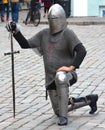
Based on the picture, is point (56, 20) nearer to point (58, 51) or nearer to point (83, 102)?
point (58, 51)

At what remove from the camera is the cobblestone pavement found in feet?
21.8

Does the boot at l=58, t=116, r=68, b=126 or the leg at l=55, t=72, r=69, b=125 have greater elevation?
the leg at l=55, t=72, r=69, b=125

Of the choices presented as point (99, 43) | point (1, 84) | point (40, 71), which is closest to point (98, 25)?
point (99, 43)

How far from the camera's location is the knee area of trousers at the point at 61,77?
629 cm

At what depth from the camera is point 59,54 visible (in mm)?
6559

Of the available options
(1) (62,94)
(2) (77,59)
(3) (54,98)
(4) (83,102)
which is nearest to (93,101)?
(4) (83,102)

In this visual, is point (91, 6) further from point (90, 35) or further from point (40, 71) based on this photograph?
point (40, 71)

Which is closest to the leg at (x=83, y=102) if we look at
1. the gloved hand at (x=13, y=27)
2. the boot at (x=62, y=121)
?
the boot at (x=62, y=121)

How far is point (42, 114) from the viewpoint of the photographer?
7152mm

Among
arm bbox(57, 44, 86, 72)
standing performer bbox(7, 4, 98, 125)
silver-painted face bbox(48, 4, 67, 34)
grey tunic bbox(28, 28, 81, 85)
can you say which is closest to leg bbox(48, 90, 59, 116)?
standing performer bbox(7, 4, 98, 125)

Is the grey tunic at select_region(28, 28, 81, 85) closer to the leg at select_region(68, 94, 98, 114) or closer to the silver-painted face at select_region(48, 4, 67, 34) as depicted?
the silver-painted face at select_region(48, 4, 67, 34)

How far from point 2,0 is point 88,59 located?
475 inches

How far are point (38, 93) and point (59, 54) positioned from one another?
2.11m

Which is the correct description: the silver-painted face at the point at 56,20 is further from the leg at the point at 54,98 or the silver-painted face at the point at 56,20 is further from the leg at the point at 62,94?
the leg at the point at 54,98
